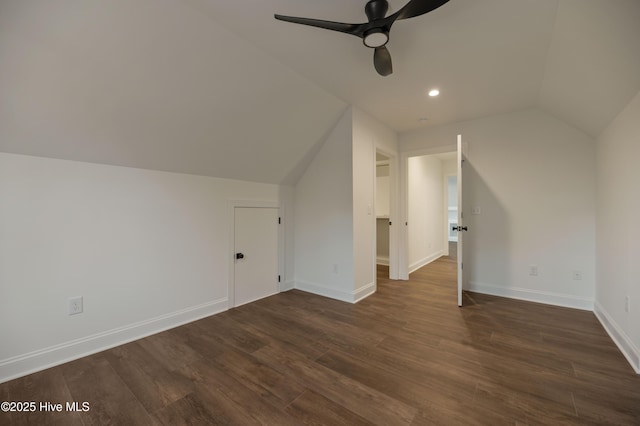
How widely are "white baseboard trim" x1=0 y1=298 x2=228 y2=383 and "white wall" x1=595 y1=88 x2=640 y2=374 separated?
12.3ft

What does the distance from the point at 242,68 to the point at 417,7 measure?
57.0 inches

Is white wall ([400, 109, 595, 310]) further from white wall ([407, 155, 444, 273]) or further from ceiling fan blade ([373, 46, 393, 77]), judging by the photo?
ceiling fan blade ([373, 46, 393, 77])

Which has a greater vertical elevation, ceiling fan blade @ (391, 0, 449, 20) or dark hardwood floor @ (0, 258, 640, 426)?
ceiling fan blade @ (391, 0, 449, 20)

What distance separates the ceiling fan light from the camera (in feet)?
5.27

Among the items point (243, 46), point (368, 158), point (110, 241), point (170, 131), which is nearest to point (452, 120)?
point (368, 158)

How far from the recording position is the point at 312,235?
3627 millimetres

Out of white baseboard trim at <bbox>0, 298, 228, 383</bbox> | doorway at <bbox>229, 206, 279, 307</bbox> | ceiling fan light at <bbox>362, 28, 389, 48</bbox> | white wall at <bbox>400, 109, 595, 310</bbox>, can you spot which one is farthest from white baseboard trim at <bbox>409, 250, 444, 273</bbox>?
ceiling fan light at <bbox>362, 28, 389, 48</bbox>

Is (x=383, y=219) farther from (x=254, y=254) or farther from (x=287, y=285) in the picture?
(x=254, y=254)

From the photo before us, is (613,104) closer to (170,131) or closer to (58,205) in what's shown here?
(170,131)

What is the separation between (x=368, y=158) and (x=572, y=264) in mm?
2748

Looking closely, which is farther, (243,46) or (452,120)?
(452,120)

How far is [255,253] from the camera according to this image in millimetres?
3359

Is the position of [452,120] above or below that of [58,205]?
above

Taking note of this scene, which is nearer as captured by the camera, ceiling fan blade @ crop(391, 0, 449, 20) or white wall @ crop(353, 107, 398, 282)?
ceiling fan blade @ crop(391, 0, 449, 20)
